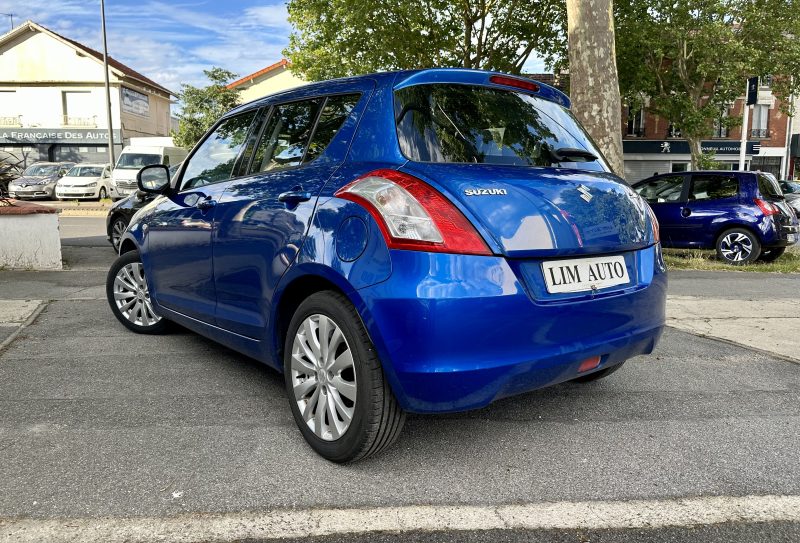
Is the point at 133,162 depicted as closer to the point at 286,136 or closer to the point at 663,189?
the point at 663,189

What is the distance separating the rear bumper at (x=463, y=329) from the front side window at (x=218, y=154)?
5.73 ft

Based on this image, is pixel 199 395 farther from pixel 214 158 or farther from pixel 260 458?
pixel 214 158

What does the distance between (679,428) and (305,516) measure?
1.99 meters

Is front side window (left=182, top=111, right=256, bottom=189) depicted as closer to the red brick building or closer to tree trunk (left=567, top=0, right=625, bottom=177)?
tree trunk (left=567, top=0, right=625, bottom=177)

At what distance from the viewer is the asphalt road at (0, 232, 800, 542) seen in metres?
2.45

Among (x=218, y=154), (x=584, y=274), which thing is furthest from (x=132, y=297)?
(x=584, y=274)

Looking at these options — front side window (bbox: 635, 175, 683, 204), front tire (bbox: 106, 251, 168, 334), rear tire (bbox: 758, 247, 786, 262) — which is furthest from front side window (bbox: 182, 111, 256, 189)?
rear tire (bbox: 758, 247, 786, 262)

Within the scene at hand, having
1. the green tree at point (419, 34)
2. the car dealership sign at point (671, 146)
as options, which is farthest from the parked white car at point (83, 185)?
the car dealership sign at point (671, 146)

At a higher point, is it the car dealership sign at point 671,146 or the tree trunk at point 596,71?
the car dealership sign at point 671,146

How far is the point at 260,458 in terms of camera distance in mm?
2812

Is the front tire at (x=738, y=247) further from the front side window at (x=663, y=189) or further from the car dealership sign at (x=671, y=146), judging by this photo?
A: the car dealership sign at (x=671, y=146)

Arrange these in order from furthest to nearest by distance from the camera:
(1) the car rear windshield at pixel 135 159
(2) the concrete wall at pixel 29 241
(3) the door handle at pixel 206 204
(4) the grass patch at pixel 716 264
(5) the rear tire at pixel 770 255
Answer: (1) the car rear windshield at pixel 135 159
(5) the rear tire at pixel 770 255
(4) the grass patch at pixel 716 264
(2) the concrete wall at pixel 29 241
(3) the door handle at pixel 206 204

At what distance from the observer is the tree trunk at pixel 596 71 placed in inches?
347

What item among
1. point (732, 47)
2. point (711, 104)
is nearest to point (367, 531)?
point (732, 47)
